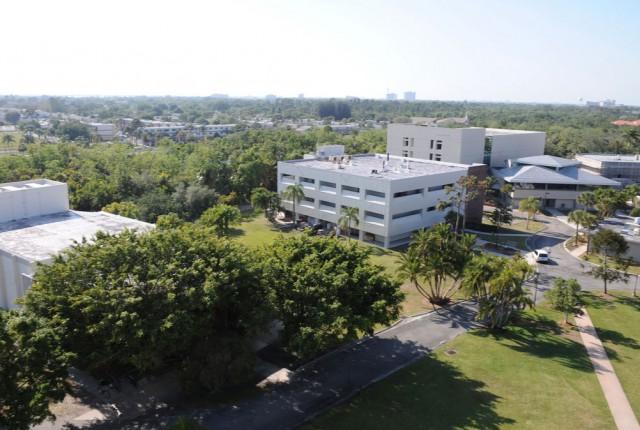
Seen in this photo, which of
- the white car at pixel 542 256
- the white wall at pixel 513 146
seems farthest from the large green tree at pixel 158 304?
the white wall at pixel 513 146

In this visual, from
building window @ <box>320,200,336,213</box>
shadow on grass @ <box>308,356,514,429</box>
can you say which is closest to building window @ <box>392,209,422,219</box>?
building window @ <box>320,200,336,213</box>

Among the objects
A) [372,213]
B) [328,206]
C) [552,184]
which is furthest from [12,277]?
[552,184]

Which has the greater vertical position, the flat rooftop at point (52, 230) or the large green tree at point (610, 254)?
the flat rooftop at point (52, 230)

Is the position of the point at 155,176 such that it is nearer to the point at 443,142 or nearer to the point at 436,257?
the point at 443,142

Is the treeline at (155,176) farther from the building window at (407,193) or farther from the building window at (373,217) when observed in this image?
the building window at (407,193)

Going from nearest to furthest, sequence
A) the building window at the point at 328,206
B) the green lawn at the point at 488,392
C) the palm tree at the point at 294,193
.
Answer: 1. the green lawn at the point at 488,392
2. the building window at the point at 328,206
3. the palm tree at the point at 294,193

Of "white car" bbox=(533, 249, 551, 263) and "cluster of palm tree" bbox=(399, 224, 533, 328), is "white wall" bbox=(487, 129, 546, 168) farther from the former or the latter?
"cluster of palm tree" bbox=(399, 224, 533, 328)

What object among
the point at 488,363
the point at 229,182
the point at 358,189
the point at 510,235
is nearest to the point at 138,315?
the point at 488,363
